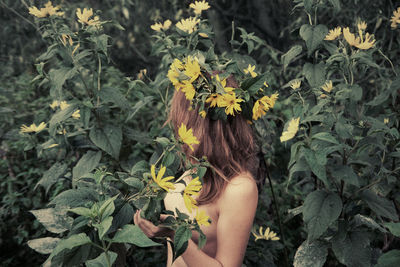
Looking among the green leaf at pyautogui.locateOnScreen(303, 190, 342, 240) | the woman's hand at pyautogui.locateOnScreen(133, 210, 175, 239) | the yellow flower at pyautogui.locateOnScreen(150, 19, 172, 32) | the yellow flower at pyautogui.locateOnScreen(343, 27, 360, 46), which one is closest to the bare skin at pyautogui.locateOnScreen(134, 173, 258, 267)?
the woman's hand at pyautogui.locateOnScreen(133, 210, 175, 239)

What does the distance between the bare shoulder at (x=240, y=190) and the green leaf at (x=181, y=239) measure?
349mm

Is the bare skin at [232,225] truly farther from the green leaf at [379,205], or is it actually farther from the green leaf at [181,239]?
the green leaf at [379,205]

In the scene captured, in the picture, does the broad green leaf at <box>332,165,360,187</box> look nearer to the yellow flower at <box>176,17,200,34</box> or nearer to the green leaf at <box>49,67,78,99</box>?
the yellow flower at <box>176,17,200,34</box>

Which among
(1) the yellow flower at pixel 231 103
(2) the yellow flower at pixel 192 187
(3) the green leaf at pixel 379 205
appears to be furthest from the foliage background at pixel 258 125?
(2) the yellow flower at pixel 192 187

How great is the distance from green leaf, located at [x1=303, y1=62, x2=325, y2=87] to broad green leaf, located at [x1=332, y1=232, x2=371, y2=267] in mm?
672

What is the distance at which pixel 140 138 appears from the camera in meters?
1.82

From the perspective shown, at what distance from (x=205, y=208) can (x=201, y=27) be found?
98cm

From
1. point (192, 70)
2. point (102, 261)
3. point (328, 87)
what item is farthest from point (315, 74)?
point (102, 261)

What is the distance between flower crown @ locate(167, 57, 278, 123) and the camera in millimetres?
1182

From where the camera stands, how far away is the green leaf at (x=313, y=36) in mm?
1646

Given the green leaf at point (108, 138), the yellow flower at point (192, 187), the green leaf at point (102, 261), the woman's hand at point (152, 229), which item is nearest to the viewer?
the green leaf at point (102, 261)

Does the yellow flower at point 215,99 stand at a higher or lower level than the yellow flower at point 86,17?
lower

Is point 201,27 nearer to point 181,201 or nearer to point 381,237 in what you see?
point 181,201

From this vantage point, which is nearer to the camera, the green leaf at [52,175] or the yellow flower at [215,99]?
the yellow flower at [215,99]
